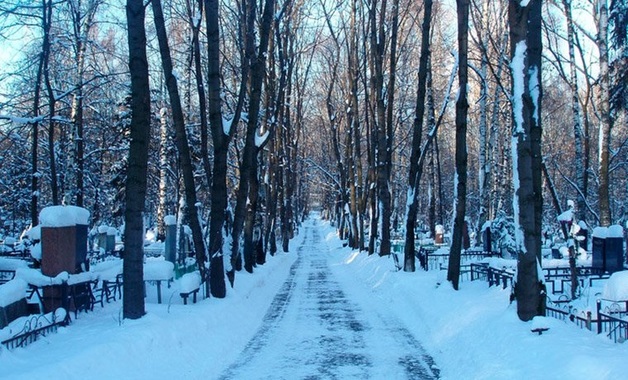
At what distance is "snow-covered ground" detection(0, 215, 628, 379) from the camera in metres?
7.27

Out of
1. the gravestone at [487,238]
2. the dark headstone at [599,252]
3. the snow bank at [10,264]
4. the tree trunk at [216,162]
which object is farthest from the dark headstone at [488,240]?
the snow bank at [10,264]

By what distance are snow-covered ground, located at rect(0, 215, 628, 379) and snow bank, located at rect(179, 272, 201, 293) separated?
0.45m

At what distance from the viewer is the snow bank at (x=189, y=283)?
13.1m

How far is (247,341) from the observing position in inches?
470

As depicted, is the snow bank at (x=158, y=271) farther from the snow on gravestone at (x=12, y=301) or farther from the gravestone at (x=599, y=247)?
the gravestone at (x=599, y=247)

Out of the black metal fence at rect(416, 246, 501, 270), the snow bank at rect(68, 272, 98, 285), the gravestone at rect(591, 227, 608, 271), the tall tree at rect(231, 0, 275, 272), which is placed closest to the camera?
the snow bank at rect(68, 272, 98, 285)

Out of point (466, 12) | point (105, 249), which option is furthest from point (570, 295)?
point (105, 249)

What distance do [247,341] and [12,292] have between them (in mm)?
4272

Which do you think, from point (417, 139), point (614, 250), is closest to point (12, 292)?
point (417, 139)

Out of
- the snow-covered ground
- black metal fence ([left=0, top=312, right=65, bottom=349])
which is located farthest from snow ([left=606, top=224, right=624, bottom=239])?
black metal fence ([left=0, top=312, right=65, bottom=349])

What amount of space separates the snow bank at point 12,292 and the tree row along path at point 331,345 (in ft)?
11.6

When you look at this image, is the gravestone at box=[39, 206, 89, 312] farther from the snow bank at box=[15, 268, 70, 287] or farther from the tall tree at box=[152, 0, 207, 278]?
the tall tree at box=[152, 0, 207, 278]

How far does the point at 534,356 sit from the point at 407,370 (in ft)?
7.12

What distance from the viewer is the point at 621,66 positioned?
54.0 feet
